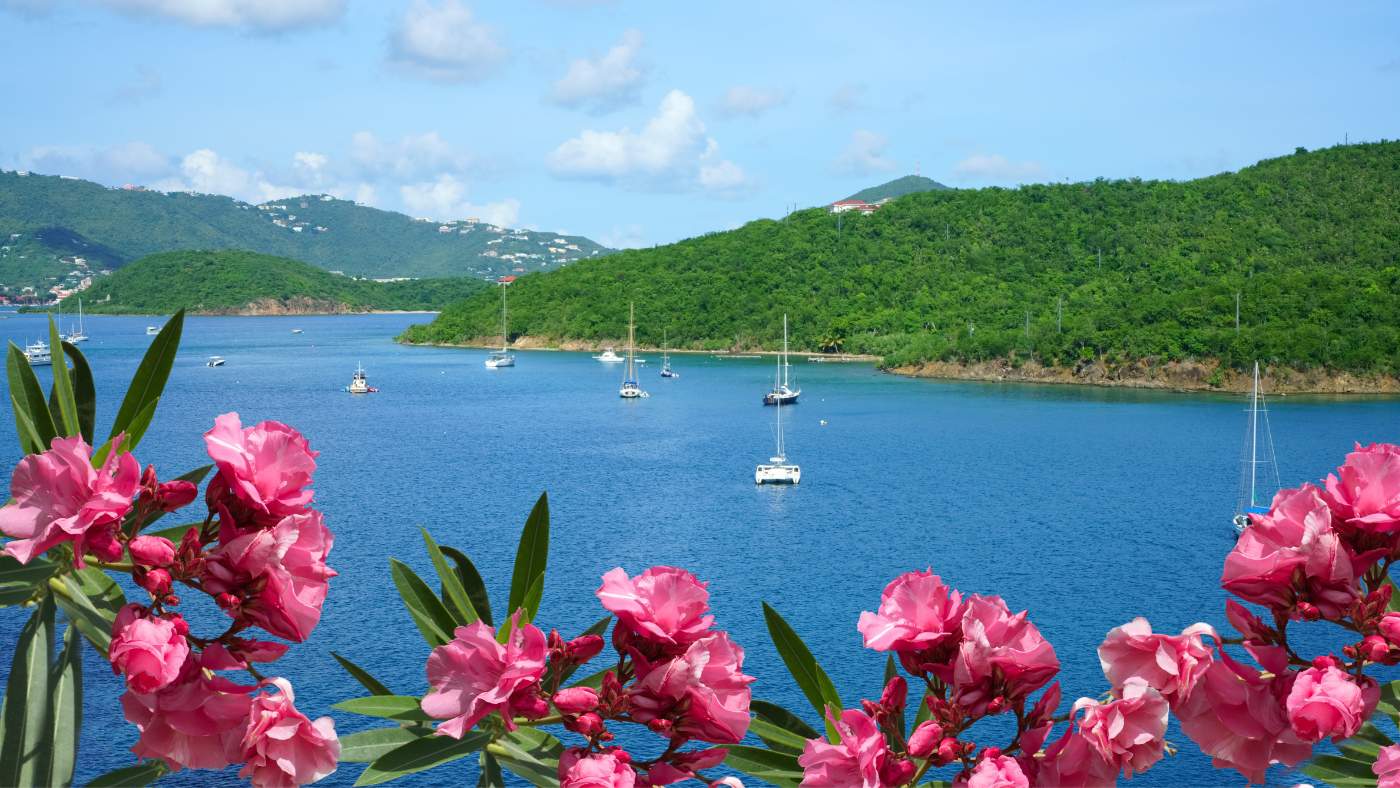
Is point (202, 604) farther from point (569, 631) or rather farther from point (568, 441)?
point (568, 441)

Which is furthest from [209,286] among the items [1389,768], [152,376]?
[1389,768]

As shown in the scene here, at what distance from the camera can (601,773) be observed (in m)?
0.97

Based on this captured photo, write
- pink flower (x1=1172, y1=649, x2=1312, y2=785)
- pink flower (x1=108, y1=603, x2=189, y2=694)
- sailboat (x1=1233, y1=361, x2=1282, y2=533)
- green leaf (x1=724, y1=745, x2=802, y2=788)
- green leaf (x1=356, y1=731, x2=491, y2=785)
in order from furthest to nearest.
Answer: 1. sailboat (x1=1233, y1=361, x2=1282, y2=533)
2. green leaf (x1=724, y1=745, x2=802, y2=788)
3. green leaf (x1=356, y1=731, x2=491, y2=785)
4. pink flower (x1=1172, y1=649, x2=1312, y2=785)
5. pink flower (x1=108, y1=603, x2=189, y2=694)

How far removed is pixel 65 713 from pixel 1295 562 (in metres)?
1.32

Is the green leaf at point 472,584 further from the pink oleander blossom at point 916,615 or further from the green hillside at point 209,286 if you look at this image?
the green hillside at point 209,286

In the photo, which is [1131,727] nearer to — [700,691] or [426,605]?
[700,691]

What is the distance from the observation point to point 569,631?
18188 mm

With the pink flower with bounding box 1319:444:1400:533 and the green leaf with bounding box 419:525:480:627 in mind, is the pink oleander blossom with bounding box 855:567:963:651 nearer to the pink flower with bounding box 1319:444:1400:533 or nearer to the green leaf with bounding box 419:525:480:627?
the pink flower with bounding box 1319:444:1400:533

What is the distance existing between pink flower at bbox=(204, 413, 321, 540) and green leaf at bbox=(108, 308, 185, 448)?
343 millimetres

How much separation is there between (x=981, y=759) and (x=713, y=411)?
50.0 m

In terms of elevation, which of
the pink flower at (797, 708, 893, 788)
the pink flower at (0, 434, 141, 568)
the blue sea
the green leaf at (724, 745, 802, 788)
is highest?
the pink flower at (0, 434, 141, 568)

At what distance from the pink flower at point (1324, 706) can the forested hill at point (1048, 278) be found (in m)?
59.6

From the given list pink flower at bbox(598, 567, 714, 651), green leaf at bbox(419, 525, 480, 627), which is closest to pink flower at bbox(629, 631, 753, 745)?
pink flower at bbox(598, 567, 714, 651)

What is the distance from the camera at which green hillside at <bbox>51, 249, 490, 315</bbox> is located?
431 feet
